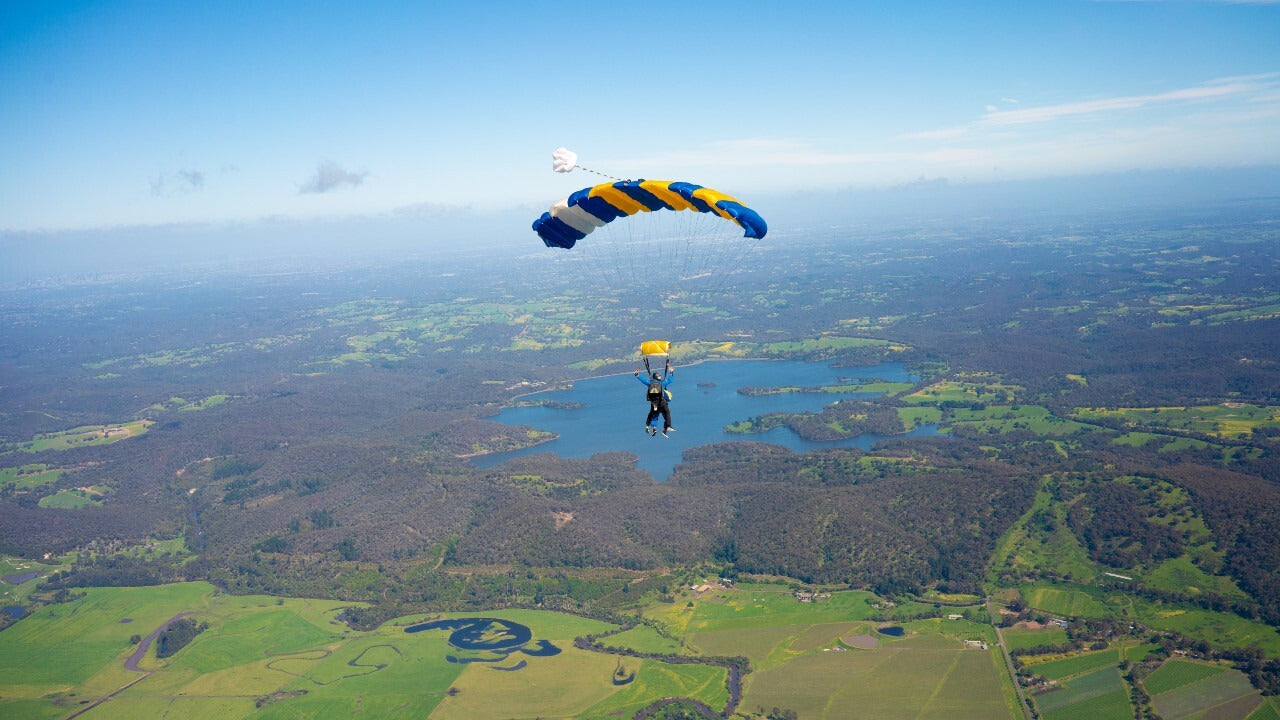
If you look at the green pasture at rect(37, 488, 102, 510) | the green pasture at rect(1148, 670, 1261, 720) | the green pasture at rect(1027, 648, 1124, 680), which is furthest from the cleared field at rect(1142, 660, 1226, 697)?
the green pasture at rect(37, 488, 102, 510)

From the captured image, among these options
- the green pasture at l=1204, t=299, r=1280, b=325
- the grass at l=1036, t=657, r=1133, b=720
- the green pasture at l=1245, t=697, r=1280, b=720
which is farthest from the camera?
the green pasture at l=1204, t=299, r=1280, b=325

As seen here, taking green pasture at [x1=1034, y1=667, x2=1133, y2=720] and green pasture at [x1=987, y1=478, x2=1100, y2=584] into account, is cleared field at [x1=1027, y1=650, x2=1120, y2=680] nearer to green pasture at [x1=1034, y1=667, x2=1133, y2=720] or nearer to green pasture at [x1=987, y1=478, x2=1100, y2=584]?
green pasture at [x1=1034, y1=667, x2=1133, y2=720]

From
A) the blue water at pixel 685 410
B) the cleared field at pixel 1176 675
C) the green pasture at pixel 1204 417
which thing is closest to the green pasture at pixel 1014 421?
the green pasture at pixel 1204 417

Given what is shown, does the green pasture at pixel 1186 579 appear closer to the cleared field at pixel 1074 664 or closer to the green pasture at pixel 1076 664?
the green pasture at pixel 1076 664

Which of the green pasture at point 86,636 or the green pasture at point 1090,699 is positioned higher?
the green pasture at point 86,636

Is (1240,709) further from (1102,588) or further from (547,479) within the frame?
(547,479)

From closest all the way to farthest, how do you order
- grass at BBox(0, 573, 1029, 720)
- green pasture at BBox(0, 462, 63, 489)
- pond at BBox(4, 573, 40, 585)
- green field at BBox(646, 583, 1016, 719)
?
green field at BBox(646, 583, 1016, 719) < grass at BBox(0, 573, 1029, 720) < pond at BBox(4, 573, 40, 585) < green pasture at BBox(0, 462, 63, 489)

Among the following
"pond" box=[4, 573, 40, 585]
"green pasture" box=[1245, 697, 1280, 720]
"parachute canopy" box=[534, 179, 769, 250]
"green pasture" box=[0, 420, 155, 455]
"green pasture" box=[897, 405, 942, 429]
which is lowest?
"green pasture" box=[1245, 697, 1280, 720]
